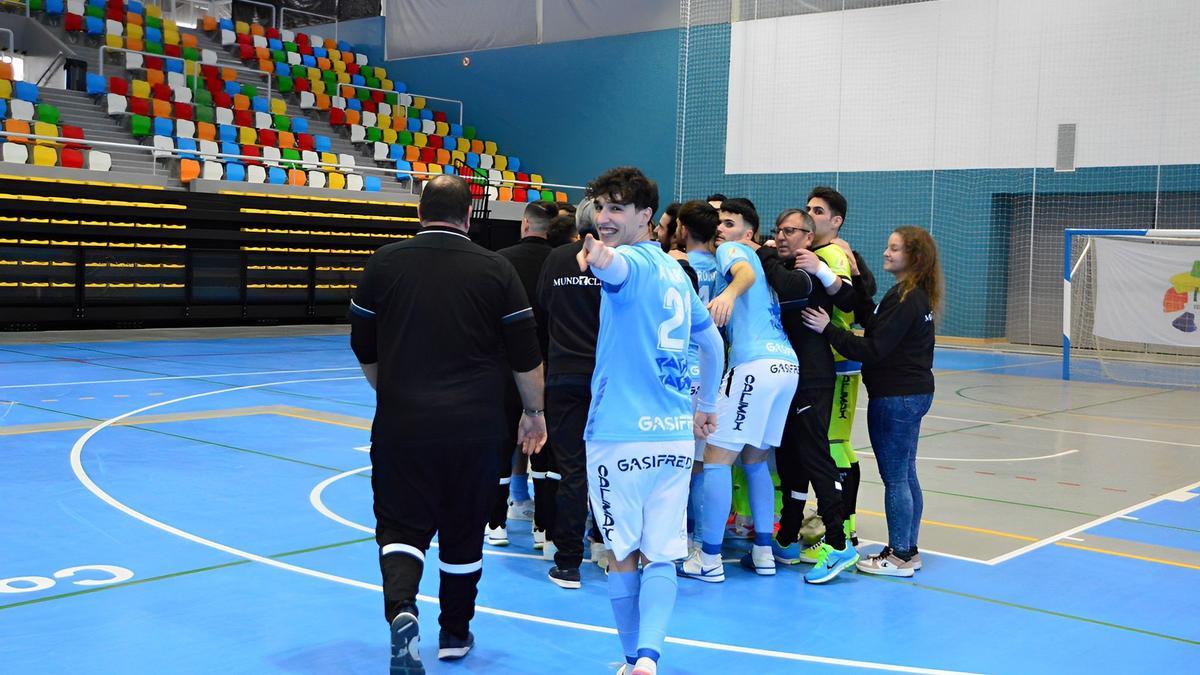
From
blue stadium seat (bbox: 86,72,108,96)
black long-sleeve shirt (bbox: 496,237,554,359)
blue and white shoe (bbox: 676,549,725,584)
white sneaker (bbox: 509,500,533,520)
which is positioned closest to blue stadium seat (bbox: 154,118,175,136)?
blue stadium seat (bbox: 86,72,108,96)

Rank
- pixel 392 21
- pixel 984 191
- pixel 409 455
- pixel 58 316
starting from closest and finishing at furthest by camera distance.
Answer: pixel 409 455
pixel 58 316
pixel 984 191
pixel 392 21

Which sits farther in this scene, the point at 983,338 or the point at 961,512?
the point at 983,338

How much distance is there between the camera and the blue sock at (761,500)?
5809 millimetres

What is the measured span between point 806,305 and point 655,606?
2.37 meters

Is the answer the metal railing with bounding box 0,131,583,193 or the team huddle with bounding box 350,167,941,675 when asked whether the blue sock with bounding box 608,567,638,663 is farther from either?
the metal railing with bounding box 0,131,583,193

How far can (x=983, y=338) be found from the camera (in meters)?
22.8

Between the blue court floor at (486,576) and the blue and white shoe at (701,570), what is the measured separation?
0.23 ft

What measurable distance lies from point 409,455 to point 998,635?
283cm

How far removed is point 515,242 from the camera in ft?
60.8

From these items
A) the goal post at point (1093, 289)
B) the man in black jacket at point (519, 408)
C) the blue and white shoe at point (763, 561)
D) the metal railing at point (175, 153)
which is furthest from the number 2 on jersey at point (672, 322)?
the metal railing at point (175, 153)

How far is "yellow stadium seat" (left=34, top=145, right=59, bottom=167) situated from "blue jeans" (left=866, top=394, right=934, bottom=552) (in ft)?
55.8

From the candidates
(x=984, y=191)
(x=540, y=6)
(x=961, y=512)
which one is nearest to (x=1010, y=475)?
(x=961, y=512)

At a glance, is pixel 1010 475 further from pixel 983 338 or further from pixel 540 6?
pixel 540 6

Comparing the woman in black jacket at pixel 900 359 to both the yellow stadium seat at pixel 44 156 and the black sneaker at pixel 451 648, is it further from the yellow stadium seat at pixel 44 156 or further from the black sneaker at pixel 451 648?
the yellow stadium seat at pixel 44 156
